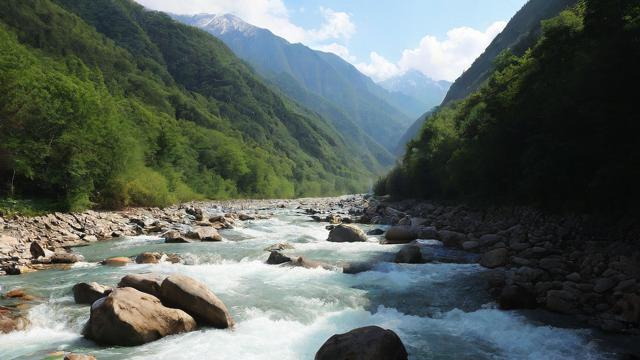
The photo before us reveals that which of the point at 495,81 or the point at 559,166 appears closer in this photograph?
the point at 559,166

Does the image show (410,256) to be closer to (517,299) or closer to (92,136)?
(517,299)

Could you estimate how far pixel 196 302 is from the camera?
13422mm

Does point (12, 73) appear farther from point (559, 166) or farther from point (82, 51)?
point (82, 51)

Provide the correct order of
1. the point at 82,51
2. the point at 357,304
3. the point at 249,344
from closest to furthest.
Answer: the point at 249,344, the point at 357,304, the point at 82,51

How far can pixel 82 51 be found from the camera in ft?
460

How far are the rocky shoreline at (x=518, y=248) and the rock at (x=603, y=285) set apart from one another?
4 centimetres

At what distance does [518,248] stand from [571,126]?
775 cm

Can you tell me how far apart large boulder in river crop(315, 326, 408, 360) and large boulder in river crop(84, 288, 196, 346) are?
4.97 m

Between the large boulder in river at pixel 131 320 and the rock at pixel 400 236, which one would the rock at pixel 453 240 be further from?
the large boulder in river at pixel 131 320

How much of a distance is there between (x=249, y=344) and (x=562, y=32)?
129ft

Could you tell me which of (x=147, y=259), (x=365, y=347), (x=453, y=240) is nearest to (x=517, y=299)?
(x=365, y=347)

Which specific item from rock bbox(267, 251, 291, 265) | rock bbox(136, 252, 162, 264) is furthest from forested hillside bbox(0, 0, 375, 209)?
rock bbox(267, 251, 291, 265)

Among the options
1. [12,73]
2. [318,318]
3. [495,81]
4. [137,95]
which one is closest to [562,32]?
[495,81]

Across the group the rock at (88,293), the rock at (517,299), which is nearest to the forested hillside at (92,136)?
the rock at (88,293)
